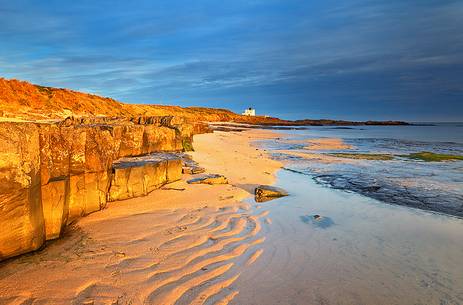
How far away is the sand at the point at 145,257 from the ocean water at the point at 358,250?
346mm

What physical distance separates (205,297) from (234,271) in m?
0.70

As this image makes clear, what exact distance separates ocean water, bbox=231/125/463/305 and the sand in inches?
13.6

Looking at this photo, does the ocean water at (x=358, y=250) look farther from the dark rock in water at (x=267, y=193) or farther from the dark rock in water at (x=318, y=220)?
the dark rock in water at (x=267, y=193)

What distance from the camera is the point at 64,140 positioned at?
5.18 meters

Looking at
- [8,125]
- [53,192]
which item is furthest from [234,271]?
[8,125]

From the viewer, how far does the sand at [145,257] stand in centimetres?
339

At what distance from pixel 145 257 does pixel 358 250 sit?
10.2 feet

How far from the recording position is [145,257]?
167 inches

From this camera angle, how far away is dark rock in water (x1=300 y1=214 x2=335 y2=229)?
19.8 ft

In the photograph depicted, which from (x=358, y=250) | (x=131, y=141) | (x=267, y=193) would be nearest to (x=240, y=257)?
(x=358, y=250)

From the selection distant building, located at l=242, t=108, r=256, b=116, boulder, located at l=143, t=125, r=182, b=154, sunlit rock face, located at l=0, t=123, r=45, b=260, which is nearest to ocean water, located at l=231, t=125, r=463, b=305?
sunlit rock face, located at l=0, t=123, r=45, b=260

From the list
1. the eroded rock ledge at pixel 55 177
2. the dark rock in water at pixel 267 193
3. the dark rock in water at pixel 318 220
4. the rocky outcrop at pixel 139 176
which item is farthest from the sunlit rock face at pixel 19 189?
the dark rock in water at pixel 267 193

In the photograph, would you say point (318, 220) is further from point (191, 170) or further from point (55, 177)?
point (55, 177)

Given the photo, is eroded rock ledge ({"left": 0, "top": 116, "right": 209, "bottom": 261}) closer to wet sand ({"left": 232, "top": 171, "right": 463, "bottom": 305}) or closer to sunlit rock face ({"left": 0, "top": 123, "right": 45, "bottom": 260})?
sunlit rock face ({"left": 0, "top": 123, "right": 45, "bottom": 260})
